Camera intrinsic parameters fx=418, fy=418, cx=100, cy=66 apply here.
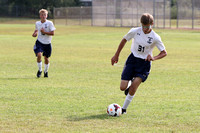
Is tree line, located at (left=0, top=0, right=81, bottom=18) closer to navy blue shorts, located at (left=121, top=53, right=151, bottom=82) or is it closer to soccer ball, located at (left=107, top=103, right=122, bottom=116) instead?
navy blue shorts, located at (left=121, top=53, right=151, bottom=82)

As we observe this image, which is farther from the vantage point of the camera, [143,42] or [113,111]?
[143,42]

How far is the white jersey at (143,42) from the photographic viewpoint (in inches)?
333

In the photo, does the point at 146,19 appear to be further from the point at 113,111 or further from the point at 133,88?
the point at 113,111

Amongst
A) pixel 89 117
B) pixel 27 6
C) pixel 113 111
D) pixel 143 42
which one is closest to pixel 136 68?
pixel 143 42

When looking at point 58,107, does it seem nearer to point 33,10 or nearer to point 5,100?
point 5,100

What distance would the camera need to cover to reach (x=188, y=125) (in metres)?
7.61

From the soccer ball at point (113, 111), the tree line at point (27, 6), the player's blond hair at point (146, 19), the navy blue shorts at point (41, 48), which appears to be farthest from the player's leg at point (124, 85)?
the tree line at point (27, 6)

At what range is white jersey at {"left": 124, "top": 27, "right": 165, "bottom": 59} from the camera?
8453mm

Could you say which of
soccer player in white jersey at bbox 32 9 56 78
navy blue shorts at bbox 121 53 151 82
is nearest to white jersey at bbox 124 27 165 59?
navy blue shorts at bbox 121 53 151 82

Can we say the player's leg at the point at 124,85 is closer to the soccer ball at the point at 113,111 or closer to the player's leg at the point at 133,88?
the player's leg at the point at 133,88

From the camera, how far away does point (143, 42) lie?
27.8 ft

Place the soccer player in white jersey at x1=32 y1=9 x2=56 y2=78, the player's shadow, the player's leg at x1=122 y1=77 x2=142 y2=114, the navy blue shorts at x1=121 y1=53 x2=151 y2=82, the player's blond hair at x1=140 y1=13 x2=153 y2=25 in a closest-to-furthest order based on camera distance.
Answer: the player's shadow, the player's blond hair at x1=140 y1=13 x2=153 y2=25, the player's leg at x1=122 y1=77 x2=142 y2=114, the navy blue shorts at x1=121 y1=53 x2=151 y2=82, the soccer player in white jersey at x1=32 y1=9 x2=56 y2=78

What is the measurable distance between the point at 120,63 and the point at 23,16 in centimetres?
7335

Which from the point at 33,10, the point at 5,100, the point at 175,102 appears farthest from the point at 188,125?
the point at 33,10
